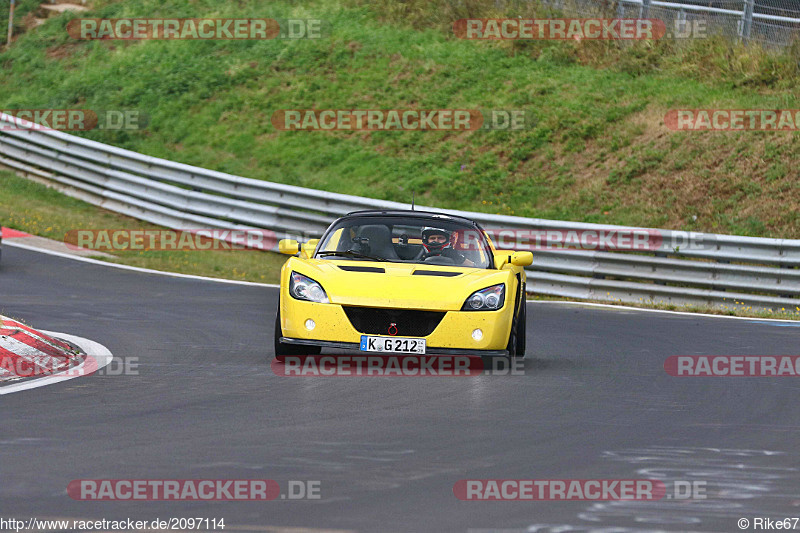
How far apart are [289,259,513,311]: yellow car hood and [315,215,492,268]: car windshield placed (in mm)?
436

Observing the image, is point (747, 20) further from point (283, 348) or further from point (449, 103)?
point (283, 348)

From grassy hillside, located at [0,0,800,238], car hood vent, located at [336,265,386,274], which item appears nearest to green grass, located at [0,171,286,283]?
grassy hillside, located at [0,0,800,238]

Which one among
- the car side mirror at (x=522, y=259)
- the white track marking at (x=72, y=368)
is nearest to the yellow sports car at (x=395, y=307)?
the car side mirror at (x=522, y=259)

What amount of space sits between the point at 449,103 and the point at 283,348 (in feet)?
60.2

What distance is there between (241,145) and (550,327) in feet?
49.7

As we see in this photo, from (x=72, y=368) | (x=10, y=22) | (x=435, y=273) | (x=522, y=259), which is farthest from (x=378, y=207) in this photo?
(x=10, y=22)

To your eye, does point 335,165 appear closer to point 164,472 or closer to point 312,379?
point 312,379

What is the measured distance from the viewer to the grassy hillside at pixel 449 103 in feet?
74.2

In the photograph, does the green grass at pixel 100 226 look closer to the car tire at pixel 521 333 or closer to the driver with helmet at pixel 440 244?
the driver with helmet at pixel 440 244

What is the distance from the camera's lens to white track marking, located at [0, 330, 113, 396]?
8.70 meters

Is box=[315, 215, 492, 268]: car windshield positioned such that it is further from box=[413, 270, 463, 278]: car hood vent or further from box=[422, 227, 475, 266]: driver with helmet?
box=[413, 270, 463, 278]: car hood vent

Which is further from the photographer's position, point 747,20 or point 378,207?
point 747,20

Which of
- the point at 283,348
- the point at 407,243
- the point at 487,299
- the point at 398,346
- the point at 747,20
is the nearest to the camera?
the point at 398,346

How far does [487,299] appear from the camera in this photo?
34.0ft
